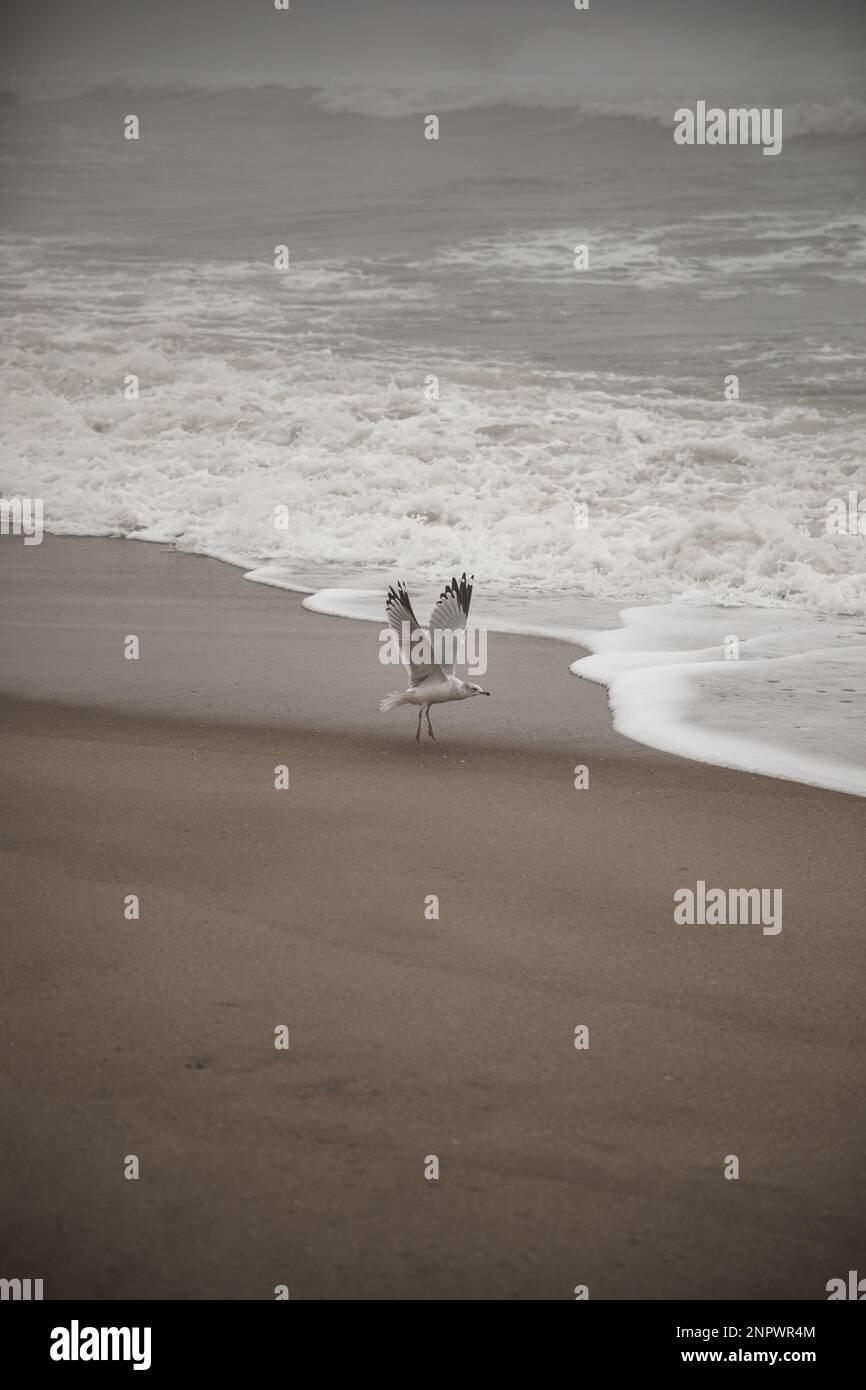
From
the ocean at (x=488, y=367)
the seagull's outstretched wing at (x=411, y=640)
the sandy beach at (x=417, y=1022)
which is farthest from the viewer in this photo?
the ocean at (x=488, y=367)

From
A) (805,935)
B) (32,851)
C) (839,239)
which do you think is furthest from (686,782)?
(839,239)

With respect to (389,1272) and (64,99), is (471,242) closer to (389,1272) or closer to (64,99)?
(64,99)

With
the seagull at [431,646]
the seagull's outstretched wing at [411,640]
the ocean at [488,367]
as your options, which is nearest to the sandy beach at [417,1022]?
the seagull at [431,646]

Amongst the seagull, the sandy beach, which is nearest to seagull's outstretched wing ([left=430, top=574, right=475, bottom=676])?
the seagull

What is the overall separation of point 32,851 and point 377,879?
108 cm

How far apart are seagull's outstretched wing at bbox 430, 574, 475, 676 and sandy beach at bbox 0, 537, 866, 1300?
0.39 m

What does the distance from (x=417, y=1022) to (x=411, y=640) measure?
2560 millimetres

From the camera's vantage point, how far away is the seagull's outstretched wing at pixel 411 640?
521cm

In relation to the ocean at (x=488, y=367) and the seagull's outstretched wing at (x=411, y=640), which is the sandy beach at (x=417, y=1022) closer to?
the seagull's outstretched wing at (x=411, y=640)

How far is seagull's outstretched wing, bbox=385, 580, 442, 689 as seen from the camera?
521 centimetres

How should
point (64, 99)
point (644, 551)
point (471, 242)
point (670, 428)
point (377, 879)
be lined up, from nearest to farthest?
point (377, 879) < point (644, 551) < point (670, 428) < point (471, 242) < point (64, 99)

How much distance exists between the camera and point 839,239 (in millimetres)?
22391

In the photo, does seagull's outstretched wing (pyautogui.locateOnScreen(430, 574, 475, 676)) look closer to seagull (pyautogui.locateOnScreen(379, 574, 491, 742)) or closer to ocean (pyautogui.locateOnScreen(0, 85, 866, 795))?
seagull (pyautogui.locateOnScreen(379, 574, 491, 742))

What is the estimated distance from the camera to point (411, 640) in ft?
17.2
